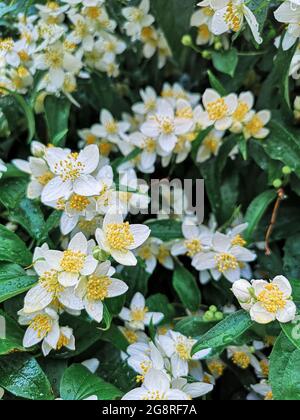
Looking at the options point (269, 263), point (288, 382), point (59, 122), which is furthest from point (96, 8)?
point (288, 382)

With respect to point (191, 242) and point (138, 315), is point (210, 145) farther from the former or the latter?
point (138, 315)

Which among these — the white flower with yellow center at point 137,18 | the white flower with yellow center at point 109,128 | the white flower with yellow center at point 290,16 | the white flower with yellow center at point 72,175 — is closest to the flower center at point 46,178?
the white flower with yellow center at point 72,175

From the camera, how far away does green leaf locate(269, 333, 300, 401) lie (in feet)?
3.68

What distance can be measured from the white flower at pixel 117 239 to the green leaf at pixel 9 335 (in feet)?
0.81

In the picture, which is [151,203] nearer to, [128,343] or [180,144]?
[180,144]

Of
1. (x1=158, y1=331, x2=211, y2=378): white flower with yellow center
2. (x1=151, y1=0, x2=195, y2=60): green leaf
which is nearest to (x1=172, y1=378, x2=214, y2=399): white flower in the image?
(x1=158, y1=331, x2=211, y2=378): white flower with yellow center

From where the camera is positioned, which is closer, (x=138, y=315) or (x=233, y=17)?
(x=233, y=17)

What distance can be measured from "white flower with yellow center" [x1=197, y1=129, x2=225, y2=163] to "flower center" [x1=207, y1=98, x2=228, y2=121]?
74 mm

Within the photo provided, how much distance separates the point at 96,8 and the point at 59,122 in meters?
0.28

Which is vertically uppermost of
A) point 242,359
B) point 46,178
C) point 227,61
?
point 227,61

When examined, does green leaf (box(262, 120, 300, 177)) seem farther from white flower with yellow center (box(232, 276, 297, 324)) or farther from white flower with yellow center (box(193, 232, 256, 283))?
white flower with yellow center (box(232, 276, 297, 324))

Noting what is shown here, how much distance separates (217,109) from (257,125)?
11 cm

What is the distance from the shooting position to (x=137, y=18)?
1.64 meters

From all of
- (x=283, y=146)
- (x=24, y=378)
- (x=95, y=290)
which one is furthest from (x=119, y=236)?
(x=283, y=146)
